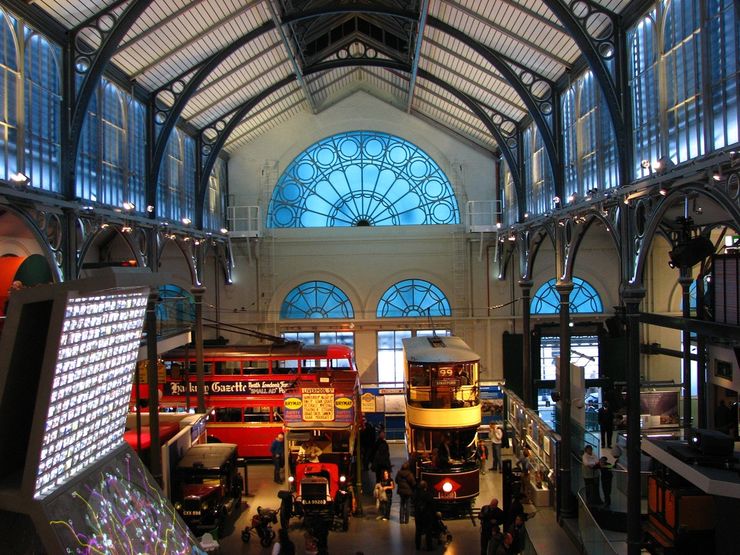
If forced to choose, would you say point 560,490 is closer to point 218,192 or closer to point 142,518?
point 142,518

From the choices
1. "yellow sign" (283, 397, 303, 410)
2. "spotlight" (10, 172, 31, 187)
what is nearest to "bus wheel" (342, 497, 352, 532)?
"yellow sign" (283, 397, 303, 410)

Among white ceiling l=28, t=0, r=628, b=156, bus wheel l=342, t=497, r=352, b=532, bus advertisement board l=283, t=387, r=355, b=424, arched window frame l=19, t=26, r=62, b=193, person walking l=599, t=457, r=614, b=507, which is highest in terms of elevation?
white ceiling l=28, t=0, r=628, b=156

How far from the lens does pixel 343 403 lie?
14.3 metres

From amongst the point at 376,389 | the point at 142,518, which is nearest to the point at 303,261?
the point at 376,389

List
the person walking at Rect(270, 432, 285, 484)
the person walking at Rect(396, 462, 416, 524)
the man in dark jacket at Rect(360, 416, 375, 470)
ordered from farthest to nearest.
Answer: the person walking at Rect(270, 432, 285, 484) < the man in dark jacket at Rect(360, 416, 375, 470) < the person walking at Rect(396, 462, 416, 524)

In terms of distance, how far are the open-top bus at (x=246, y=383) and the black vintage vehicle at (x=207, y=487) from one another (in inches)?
144

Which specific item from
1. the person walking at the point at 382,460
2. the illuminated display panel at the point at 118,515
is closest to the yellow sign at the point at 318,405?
the person walking at the point at 382,460

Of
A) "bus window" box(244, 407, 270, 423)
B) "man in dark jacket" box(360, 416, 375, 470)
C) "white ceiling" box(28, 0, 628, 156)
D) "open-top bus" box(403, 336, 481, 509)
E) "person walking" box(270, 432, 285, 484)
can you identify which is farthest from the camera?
"bus window" box(244, 407, 270, 423)

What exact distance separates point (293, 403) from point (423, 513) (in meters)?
3.73

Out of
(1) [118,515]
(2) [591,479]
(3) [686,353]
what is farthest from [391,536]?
(1) [118,515]

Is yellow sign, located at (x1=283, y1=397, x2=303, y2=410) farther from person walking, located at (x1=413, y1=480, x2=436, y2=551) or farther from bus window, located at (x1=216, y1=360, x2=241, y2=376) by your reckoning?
bus window, located at (x1=216, y1=360, x2=241, y2=376)

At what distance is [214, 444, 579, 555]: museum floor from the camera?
12.6 m

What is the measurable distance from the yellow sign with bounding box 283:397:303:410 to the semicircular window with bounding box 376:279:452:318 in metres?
11.8

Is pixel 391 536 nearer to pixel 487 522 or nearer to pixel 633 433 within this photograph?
pixel 487 522
